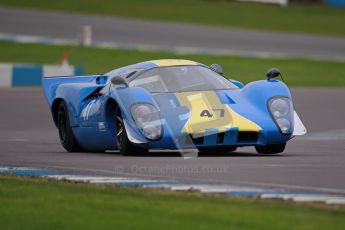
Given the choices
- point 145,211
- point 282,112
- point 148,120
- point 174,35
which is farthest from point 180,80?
point 174,35

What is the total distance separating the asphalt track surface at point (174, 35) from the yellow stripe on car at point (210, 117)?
2160 cm

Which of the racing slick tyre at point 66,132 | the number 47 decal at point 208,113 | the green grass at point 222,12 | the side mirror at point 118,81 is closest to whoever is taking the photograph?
the number 47 decal at point 208,113

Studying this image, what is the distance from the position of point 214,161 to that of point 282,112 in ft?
4.04

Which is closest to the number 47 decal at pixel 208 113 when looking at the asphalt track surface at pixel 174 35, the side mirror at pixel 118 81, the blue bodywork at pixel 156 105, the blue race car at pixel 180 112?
the blue race car at pixel 180 112

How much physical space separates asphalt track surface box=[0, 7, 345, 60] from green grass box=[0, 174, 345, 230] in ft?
82.2

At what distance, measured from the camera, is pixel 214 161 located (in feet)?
37.3

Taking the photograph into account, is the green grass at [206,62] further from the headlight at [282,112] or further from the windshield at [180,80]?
the headlight at [282,112]

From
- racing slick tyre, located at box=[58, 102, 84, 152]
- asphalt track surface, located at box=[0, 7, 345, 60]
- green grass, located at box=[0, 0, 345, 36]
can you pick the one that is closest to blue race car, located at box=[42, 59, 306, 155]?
racing slick tyre, located at box=[58, 102, 84, 152]

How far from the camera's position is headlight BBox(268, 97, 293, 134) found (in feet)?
39.9

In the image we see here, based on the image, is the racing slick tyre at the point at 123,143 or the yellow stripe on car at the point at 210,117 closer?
the yellow stripe on car at the point at 210,117

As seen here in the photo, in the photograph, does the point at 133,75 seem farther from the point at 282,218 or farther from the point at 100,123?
the point at 282,218

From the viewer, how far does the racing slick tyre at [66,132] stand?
1380cm

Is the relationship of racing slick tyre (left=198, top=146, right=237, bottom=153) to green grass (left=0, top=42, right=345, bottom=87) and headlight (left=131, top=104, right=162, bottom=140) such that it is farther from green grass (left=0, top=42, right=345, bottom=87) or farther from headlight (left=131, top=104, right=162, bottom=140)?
green grass (left=0, top=42, right=345, bottom=87)

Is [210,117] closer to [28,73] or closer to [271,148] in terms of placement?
[271,148]
